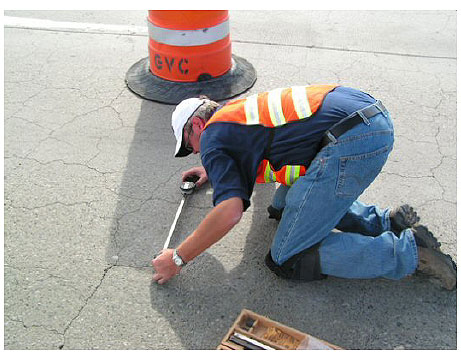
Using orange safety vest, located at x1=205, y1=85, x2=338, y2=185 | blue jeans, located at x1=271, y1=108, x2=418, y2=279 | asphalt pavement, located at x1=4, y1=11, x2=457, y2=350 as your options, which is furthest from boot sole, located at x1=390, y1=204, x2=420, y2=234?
orange safety vest, located at x1=205, y1=85, x2=338, y2=185

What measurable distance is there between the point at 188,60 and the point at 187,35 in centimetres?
22

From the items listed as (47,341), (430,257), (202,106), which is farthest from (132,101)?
(430,257)

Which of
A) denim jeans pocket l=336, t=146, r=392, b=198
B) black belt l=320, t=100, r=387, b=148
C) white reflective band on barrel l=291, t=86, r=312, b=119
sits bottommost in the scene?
denim jeans pocket l=336, t=146, r=392, b=198

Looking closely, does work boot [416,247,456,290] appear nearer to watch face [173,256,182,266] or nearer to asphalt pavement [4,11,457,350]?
asphalt pavement [4,11,457,350]

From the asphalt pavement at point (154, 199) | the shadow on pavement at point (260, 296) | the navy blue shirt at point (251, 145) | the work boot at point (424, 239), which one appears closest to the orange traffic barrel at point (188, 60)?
the asphalt pavement at point (154, 199)

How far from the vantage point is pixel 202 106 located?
2.62m

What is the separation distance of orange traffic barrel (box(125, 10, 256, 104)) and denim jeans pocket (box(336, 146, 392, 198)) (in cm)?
213

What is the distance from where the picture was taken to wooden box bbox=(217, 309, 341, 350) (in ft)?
7.64

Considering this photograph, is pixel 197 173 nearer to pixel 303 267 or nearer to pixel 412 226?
pixel 303 267

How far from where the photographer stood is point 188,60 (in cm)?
446

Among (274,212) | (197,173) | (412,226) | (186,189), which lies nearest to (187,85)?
(197,173)

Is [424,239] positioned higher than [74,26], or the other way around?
[424,239]

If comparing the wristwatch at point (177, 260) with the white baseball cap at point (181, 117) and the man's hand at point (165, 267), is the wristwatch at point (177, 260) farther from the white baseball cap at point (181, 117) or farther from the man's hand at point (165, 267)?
the white baseball cap at point (181, 117)

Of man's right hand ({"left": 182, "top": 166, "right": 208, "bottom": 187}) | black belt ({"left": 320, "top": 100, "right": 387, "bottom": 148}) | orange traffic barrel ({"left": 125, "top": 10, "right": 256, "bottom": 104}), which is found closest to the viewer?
black belt ({"left": 320, "top": 100, "right": 387, "bottom": 148})
